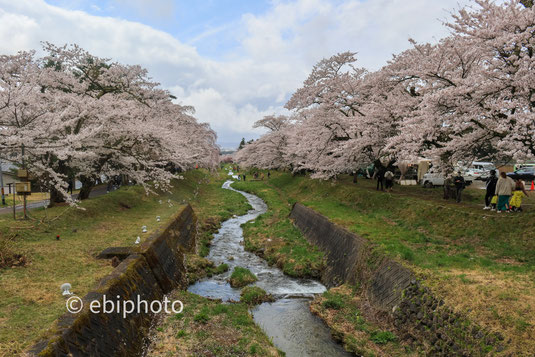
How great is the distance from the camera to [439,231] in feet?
49.3

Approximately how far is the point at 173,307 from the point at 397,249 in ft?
27.6

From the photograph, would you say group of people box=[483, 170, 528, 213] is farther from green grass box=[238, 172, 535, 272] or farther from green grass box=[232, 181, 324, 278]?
green grass box=[232, 181, 324, 278]

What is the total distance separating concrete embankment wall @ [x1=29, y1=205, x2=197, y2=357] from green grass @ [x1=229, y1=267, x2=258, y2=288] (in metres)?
2.06

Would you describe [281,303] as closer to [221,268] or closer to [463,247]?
[221,268]

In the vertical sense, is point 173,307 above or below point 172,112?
below

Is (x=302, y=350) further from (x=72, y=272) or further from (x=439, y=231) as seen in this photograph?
(x=439, y=231)

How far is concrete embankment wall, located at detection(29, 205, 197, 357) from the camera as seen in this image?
5.92 m

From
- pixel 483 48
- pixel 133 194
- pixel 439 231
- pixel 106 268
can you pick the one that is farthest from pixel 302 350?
pixel 133 194

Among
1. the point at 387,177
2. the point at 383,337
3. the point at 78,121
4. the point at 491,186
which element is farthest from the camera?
the point at 387,177

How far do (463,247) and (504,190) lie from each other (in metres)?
3.87

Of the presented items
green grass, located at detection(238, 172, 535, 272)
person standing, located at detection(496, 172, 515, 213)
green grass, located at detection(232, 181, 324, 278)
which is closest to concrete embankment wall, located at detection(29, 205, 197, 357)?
green grass, located at detection(232, 181, 324, 278)

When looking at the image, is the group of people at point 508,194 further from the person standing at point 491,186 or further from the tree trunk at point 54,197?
the tree trunk at point 54,197

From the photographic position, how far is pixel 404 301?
931cm
